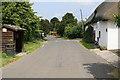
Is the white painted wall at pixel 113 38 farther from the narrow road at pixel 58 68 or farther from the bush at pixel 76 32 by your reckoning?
the bush at pixel 76 32

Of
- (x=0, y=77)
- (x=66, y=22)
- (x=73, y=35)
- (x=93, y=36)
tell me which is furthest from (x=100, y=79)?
(x=66, y=22)

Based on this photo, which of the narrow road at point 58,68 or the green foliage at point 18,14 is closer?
the narrow road at point 58,68

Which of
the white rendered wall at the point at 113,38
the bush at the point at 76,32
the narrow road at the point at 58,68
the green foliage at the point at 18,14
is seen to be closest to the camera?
the narrow road at the point at 58,68

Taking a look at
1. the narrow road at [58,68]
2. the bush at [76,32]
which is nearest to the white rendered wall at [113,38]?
the narrow road at [58,68]

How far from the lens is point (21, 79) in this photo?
7.25m

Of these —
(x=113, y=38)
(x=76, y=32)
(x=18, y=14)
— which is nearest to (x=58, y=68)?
(x=113, y=38)

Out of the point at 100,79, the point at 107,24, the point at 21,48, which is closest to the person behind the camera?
the point at 100,79

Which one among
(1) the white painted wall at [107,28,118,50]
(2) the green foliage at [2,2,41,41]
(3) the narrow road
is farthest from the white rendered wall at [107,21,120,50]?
(2) the green foliage at [2,2,41,41]

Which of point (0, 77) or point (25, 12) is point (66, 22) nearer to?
point (25, 12)

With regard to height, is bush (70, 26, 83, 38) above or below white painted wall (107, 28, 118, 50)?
above

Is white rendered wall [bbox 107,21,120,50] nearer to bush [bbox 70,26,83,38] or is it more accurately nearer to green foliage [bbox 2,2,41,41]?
green foliage [bbox 2,2,41,41]

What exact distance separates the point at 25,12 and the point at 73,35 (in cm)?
2914

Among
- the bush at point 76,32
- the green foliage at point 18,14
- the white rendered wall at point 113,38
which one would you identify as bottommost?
the white rendered wall at point 113,38

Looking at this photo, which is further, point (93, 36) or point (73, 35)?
point (73, 35)
